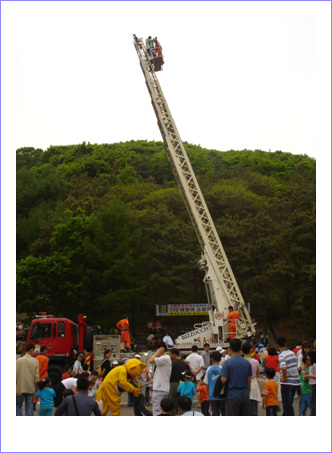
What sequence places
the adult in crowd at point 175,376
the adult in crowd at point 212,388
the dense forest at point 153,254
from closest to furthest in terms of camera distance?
1. the adult in crowd at point 212,388
2. the adult in crowd at point 175,376
3. the dense forest at point 153,254

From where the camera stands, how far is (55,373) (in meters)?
14.6

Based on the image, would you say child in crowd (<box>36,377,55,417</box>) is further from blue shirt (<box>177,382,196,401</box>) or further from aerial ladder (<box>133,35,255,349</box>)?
aerial ladder (<box>133,35,255,349</box>)

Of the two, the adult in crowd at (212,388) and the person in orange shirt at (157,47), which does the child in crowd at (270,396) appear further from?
the person in orange shirt at (157,47)

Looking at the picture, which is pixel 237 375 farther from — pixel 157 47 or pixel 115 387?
pixel 157 47

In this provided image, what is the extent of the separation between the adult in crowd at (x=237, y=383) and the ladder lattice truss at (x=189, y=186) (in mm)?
11219

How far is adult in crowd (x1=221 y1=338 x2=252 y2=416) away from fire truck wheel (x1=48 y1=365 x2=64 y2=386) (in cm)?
940

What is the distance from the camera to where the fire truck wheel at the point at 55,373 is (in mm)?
14414

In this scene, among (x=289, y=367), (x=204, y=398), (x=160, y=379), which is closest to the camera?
(x=160, y=379)

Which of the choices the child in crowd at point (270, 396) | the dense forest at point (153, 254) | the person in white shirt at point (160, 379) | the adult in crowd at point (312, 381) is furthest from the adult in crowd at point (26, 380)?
the dense forest at point (153, 254)

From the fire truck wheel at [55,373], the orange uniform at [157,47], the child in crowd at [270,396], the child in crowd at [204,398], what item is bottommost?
the fire truck wheel at [55,373]

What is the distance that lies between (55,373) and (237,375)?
9.84m

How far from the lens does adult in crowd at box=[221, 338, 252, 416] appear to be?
6293mm

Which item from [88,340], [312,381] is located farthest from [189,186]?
[312,381]

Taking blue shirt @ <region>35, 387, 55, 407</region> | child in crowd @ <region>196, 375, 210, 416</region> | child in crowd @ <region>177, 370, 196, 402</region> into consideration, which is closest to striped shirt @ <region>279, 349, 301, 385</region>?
child in crowd @ <region>196, 375, 210, 416</region>
